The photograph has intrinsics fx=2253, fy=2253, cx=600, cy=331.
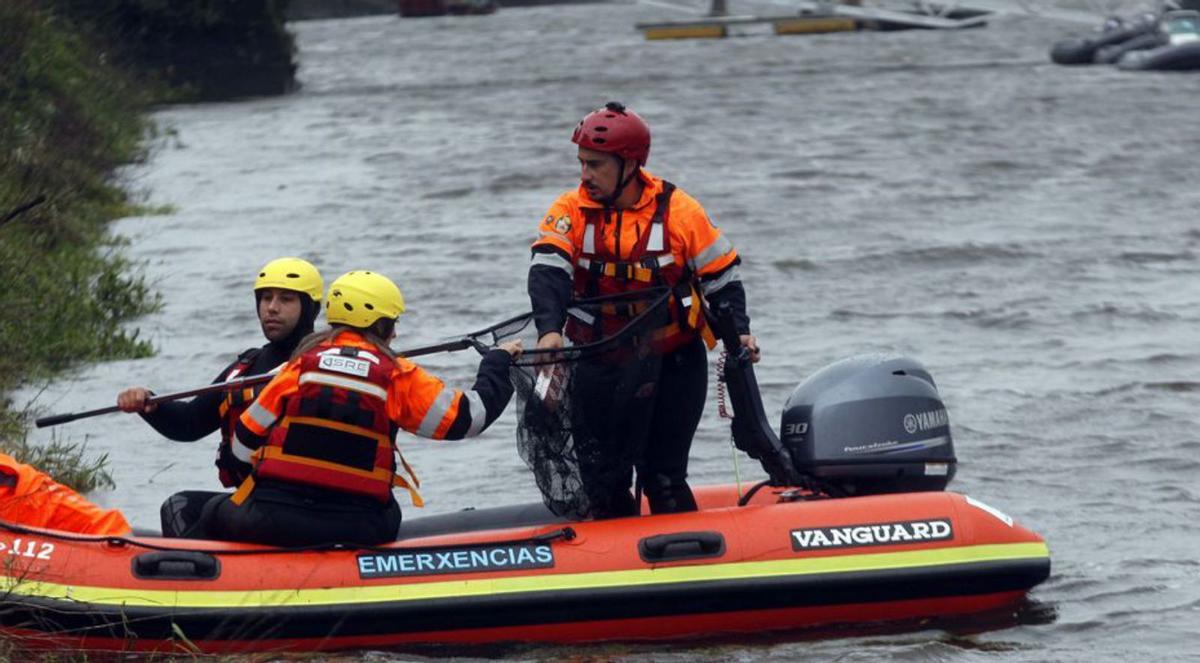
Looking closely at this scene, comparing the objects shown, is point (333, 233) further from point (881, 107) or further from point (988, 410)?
point (881, 107)

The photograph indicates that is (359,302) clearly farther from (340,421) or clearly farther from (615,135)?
(615,135)

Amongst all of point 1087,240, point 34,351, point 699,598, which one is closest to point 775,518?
point 699,598

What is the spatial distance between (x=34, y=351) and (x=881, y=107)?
1744 centimetres

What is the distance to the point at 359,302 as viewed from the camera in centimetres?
680

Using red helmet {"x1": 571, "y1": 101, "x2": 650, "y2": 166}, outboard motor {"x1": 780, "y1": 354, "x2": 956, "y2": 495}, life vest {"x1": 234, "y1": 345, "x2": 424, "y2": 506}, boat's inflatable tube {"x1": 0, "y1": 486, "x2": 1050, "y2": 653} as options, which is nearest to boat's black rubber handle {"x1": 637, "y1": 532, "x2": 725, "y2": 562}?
boat's inflatable tube {"x1": 0, "y1": 486, "x2": 1050, "y2": 653}

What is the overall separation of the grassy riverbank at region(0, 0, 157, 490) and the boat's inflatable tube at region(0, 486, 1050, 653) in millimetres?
2097

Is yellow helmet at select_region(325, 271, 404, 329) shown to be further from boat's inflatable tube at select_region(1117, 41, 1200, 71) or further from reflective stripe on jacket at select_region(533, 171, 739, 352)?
boat's inflatable tube at select_region(1117, 41, 1200, 71)

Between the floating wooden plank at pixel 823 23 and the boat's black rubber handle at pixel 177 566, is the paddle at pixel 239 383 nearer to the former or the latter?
the boat's black rubber handle at pixel 177 566

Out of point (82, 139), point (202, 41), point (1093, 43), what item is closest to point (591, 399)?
point (82, 139)

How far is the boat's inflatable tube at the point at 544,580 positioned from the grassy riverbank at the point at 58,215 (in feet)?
6.88

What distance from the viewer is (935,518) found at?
7316 millimetres

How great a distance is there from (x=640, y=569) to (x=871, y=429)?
3.30 ft

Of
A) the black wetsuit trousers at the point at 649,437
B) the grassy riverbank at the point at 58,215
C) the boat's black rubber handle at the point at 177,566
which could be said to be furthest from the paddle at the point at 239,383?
the grassy riverbank at the point at 58,215

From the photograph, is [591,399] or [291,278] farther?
[591,399]
